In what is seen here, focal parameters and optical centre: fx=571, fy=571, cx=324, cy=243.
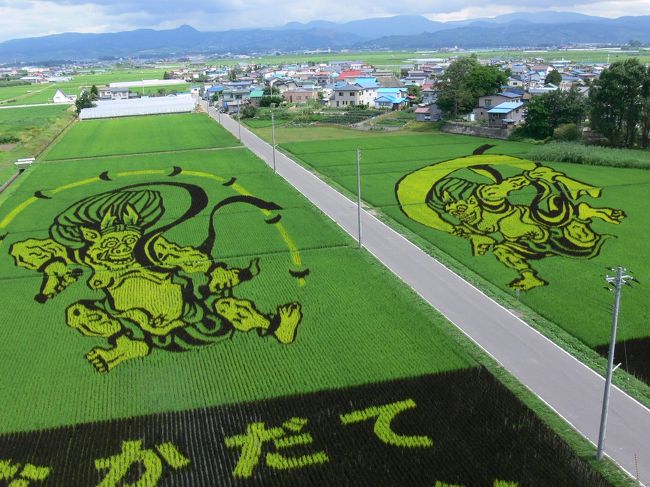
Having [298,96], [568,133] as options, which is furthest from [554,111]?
[298,96]

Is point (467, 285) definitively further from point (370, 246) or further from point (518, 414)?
point (518, 414)

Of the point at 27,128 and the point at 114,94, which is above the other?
the point at 114,94

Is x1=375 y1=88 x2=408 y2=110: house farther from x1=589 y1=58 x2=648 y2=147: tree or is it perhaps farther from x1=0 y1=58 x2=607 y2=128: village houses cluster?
x1=589 y1=58 x2=648 y2=147: tree

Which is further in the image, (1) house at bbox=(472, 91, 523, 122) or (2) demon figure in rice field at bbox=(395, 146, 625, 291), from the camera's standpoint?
(1) house at bbox=(472, 91, 523, 122)

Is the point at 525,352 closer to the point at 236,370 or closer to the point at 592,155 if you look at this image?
the point at 236,370

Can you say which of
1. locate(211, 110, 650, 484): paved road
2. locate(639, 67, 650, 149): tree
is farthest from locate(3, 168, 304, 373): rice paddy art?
locate(639, 67, 650, 149): tree
